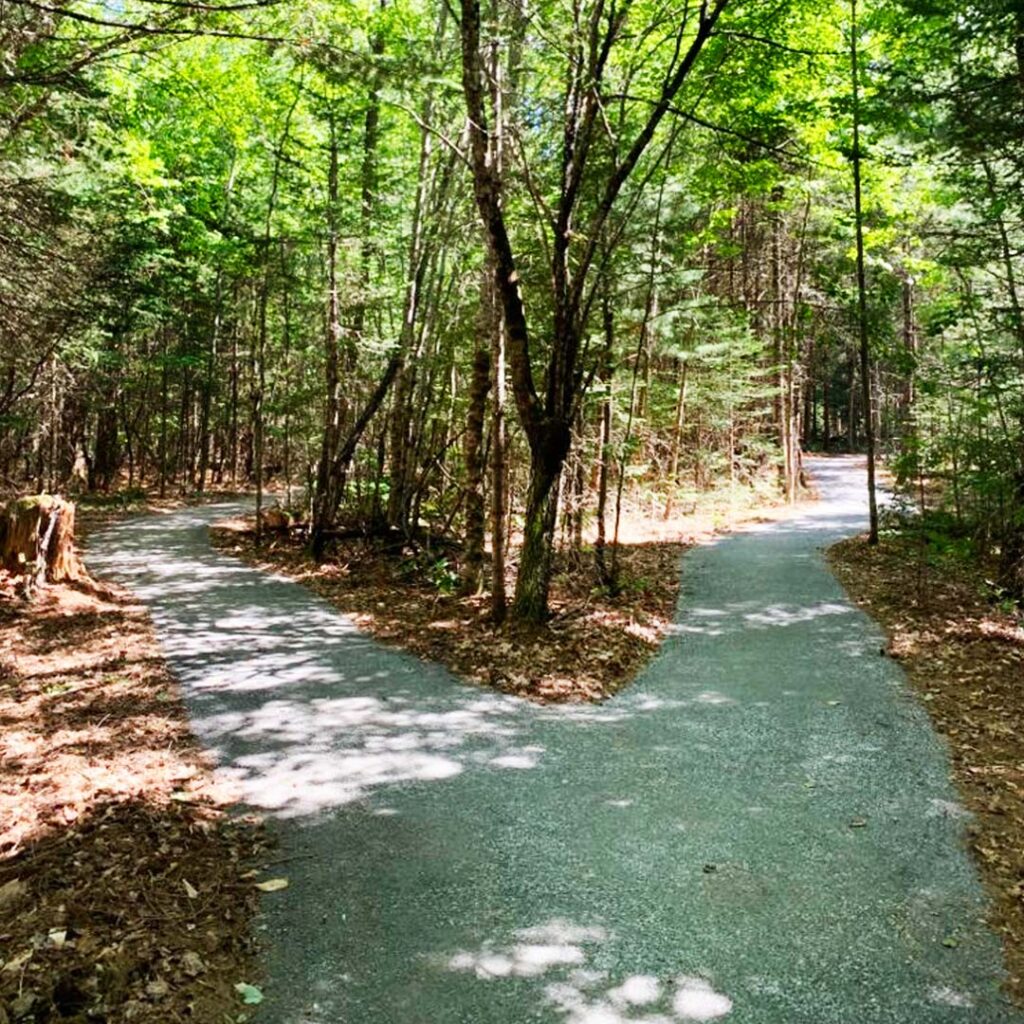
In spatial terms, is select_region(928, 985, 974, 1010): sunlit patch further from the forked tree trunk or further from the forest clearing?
the forked tree trunk

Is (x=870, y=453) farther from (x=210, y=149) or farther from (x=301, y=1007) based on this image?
(x=210, y=149)

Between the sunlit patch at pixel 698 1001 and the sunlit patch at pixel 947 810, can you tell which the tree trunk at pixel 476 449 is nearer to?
the sunlit patch at pixel 947 810

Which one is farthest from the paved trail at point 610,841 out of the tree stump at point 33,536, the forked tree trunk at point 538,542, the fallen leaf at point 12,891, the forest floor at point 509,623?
the tree stump at point 33,536

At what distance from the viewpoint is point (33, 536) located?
9.77 metres

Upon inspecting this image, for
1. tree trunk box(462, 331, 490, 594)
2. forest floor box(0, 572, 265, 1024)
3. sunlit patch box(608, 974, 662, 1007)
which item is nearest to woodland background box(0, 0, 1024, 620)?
tree trunk box(462, 331, 490, 594)

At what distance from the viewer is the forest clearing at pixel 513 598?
3.38 meters

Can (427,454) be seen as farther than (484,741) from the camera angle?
Yes

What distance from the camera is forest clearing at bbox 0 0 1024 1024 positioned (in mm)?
3377

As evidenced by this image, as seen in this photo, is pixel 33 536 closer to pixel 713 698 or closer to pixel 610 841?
pixel 713 698

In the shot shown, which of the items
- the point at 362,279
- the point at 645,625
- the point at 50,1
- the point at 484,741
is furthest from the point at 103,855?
the point at 362,279

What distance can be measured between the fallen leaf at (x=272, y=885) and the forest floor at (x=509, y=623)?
3.12 meters

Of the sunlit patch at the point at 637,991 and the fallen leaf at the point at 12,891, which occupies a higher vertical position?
the fallen leaf at the point at 12,891

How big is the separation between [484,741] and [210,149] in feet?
67.9

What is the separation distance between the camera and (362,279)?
1385cm
